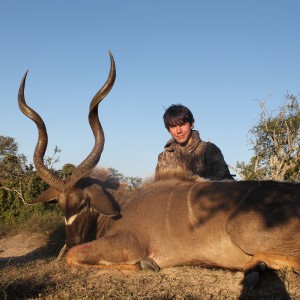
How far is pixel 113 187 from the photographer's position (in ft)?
15.4

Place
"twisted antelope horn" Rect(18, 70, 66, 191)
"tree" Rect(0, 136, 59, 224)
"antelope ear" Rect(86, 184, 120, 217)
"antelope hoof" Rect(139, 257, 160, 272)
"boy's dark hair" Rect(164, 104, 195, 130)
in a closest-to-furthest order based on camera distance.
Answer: "antelope hoof" Rect(139, 257, 160, 272) < "antelope ear" Rect(86, 184, 120, 217) < "twisted antelope horn" Rect(18, 70, 66, 191) < "boy's dark hair" Rect(164, 104, 195, 130) < "tree" Rect(0, 136, 59, 224)

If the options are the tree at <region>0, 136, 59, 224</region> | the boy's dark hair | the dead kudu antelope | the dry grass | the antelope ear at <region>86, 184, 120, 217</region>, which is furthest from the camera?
the tree at <region>0, 136, 59, 224</region>

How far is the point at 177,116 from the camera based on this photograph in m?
4.94

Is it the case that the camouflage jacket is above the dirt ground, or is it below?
above

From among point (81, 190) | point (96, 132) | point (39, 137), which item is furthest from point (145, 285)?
point (39, 137)

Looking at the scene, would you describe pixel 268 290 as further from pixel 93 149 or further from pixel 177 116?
pixel 177 116

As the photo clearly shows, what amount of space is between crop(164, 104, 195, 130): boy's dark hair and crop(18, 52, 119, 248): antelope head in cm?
95

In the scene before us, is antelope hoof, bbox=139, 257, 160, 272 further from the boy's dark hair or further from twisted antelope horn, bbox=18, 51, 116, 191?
the boy's dark hair

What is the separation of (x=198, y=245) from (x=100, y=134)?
1557 mm

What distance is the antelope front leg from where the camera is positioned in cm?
370

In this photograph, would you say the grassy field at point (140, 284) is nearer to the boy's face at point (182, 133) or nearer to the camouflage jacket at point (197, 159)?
the camouflage jacket at point (197, 159)

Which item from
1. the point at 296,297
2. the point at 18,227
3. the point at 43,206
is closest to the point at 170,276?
the point at 296,297

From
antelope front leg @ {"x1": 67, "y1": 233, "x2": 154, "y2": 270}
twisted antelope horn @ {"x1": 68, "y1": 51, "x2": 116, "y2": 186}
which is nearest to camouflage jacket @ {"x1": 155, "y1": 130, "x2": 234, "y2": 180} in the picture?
twisted antelope horn @ {"x1": 68, "y1": 51, "x2": 116, "y2": 186}

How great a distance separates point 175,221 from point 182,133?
148cm
